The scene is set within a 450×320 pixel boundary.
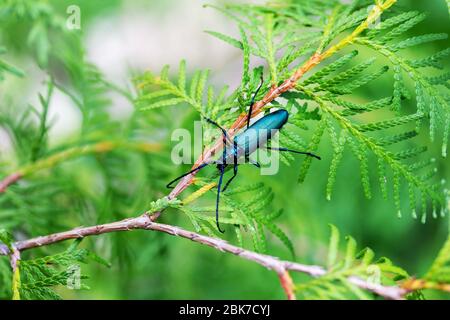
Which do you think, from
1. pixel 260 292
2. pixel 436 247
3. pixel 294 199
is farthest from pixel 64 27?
pixel 436 247

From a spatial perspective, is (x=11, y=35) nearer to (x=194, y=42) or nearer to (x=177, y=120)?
(x=177, y=120)

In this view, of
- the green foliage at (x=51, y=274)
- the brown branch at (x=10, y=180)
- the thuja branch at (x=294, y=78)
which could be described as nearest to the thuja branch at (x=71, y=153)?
the brown branch at (x=10, y=180)

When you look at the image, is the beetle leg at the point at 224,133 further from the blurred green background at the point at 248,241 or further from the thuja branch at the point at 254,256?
the blurred green background at the point at 248,241

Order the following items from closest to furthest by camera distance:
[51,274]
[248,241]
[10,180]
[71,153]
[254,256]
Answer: [254,256] < [51,274] < [10,180] < [71,153] < [248,241]

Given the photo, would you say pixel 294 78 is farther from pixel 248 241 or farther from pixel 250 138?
pixel 248 241

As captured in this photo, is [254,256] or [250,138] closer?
[254,256]

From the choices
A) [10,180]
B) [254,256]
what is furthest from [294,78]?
[10,180]

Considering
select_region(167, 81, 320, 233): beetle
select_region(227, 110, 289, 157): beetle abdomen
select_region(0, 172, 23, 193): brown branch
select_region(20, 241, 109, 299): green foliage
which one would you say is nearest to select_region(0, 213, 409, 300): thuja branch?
select_region(20, 241, 109, 299): green foliage
